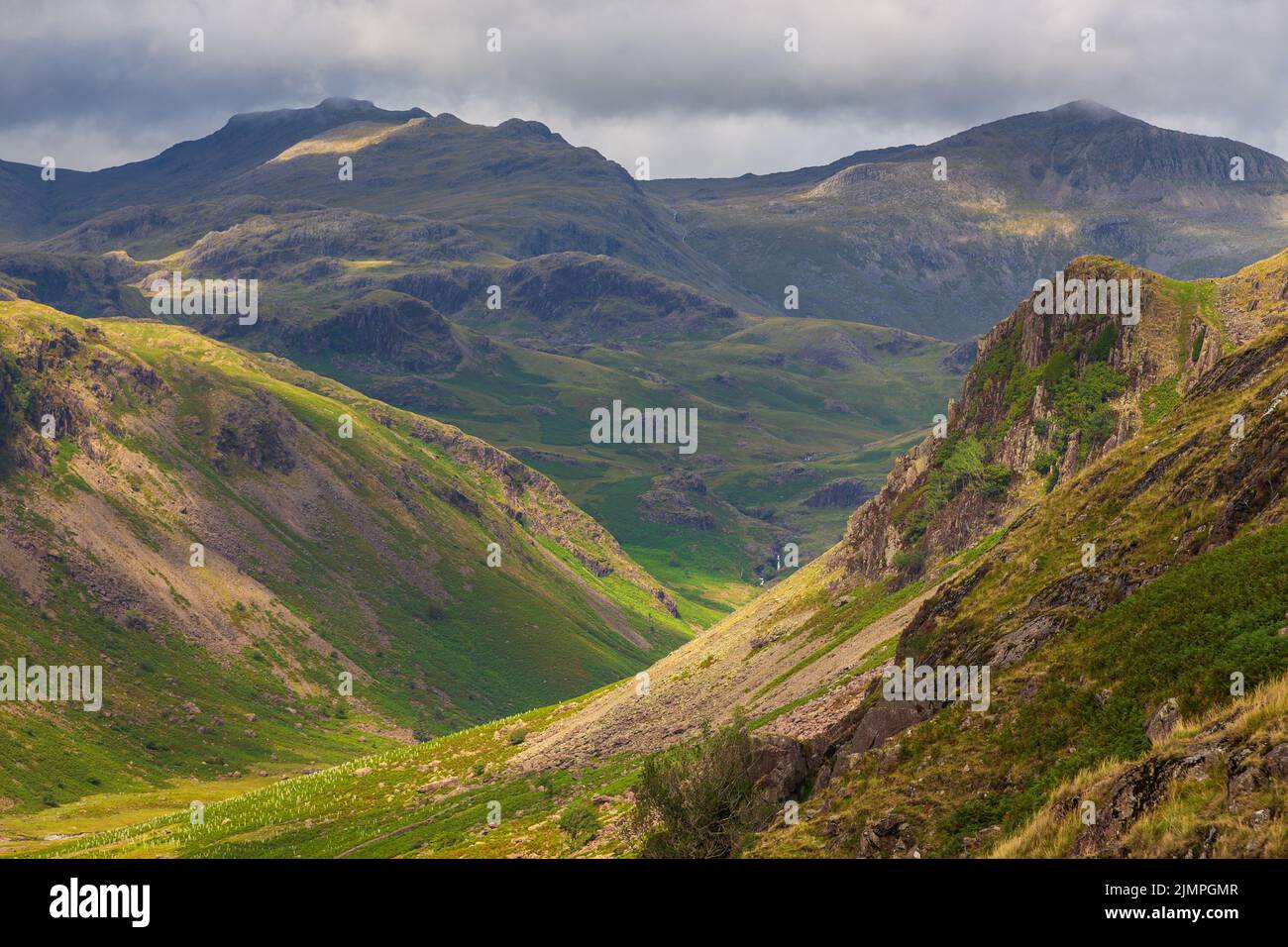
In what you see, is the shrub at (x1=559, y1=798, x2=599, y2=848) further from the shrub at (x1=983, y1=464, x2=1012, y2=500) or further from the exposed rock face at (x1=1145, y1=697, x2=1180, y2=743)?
the shrub at (x1=983, y1=464, x2=1012, y2=500)

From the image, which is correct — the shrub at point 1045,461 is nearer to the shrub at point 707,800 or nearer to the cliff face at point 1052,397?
the cliff face at point 1052,397

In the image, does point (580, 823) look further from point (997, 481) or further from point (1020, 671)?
point (997, 481)

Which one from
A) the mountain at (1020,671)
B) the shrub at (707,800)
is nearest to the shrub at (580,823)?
the mountain at (1020,671)

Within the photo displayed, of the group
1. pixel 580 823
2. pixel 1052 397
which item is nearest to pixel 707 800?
pixel 580 823

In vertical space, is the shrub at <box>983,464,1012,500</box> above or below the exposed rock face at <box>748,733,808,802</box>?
above

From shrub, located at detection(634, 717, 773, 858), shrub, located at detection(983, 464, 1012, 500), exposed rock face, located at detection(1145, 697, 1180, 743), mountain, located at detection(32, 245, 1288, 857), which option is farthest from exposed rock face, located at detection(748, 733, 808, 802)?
shrub, located at detection(983, 464, 1012, 500)
